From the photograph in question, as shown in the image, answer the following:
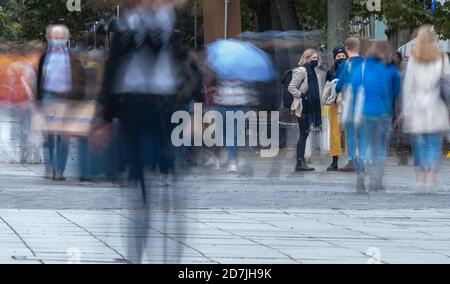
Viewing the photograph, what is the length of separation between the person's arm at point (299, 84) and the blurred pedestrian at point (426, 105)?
115 inches

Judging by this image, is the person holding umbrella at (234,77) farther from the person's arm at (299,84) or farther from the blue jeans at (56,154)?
the blue jeans at (56,154)

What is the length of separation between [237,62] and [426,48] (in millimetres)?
3352

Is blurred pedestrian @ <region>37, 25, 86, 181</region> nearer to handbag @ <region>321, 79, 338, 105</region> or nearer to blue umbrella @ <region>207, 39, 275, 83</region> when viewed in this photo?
blue umbrella @ <region>207, 39, 275, 83</region>

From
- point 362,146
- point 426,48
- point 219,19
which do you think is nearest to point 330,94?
point 426,48

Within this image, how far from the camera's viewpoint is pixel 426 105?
15.5m

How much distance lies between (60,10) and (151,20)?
170ft

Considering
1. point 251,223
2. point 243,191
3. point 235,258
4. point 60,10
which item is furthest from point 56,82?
point 60,10

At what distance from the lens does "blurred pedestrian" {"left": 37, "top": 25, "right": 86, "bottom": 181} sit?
639 inches

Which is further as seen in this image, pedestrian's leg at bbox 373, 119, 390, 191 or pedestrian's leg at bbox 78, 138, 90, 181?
pedestrian's leg at bbox 78, 138, 90, 181

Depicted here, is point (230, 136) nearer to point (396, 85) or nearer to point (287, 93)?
point (287, 93)

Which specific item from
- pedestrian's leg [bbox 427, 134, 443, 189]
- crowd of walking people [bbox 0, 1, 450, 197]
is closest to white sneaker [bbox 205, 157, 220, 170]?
crowd of walking people [bbox 0, 1, 450, 197]

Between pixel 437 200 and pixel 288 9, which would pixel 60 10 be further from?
pixel 437 200

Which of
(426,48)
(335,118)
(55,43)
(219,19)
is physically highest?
(219,19)

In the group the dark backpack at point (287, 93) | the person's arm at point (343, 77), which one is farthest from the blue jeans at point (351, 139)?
the dark backpack at point (287, 93)
